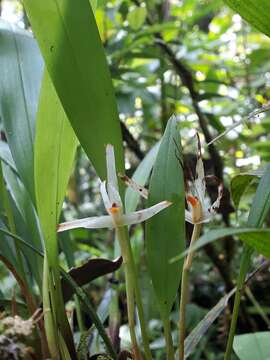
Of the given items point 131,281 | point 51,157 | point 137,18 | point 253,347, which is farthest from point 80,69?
point 137,18

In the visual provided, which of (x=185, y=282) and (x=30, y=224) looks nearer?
(x=185, y=282)

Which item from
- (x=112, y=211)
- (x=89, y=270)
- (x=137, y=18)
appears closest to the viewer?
(x=112, y=211)

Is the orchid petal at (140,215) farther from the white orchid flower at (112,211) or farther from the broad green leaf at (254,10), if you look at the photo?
the broad green leaf at (254,10)

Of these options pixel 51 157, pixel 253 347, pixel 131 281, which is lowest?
pixel 253 347

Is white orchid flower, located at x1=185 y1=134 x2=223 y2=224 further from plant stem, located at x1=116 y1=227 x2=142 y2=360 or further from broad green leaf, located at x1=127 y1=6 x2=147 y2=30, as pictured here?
broad green leaf, located at x1=127 y1=6 x2=147 y2=30

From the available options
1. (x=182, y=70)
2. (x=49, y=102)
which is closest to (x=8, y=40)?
(x=49, y=102)

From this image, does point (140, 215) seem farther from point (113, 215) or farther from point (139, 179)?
point (139, 179)

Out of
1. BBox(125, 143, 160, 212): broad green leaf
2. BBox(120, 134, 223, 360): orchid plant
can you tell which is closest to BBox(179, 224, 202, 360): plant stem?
BBox(120, 134, 223, 360): orchid plant
